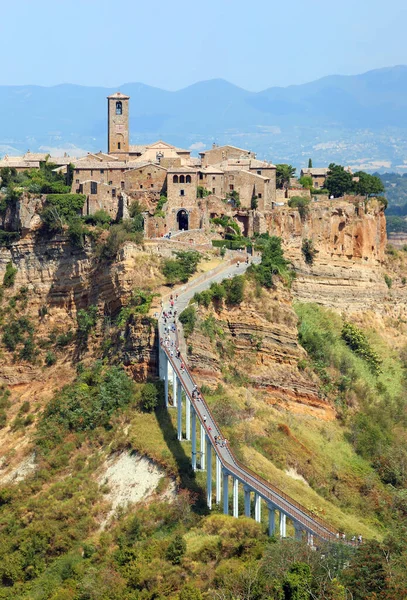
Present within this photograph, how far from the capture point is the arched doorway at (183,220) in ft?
215

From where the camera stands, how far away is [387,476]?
55406mm

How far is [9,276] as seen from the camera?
66062 millimetres

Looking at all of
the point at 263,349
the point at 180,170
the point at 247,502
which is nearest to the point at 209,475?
the point at 247,502

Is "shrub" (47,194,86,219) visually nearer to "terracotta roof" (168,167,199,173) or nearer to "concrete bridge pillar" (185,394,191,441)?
"terracotta roof" (168,167,199,173)

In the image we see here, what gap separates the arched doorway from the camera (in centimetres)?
6544

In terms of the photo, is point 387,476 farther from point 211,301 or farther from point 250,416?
point 211,301

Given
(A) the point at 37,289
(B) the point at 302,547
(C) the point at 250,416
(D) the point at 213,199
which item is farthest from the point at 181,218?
(B) the point at 302,547

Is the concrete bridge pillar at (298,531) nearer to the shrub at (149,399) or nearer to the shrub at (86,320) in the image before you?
the shrub at (149,399)

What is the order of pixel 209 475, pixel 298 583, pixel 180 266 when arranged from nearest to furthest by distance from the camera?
pixel 298 583 → pixel 209 475 → pixel 180 266

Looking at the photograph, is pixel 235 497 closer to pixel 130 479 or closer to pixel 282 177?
pixel 130 479

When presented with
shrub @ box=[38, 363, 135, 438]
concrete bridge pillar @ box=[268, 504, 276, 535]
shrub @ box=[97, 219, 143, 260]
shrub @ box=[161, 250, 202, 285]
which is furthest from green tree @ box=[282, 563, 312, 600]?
shrub @ box=[97, 219, 143, 260]

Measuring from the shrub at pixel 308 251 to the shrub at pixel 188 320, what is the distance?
15746mm

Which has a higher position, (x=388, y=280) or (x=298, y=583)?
(x=388, y=280)

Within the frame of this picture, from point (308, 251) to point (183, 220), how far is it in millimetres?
8250
